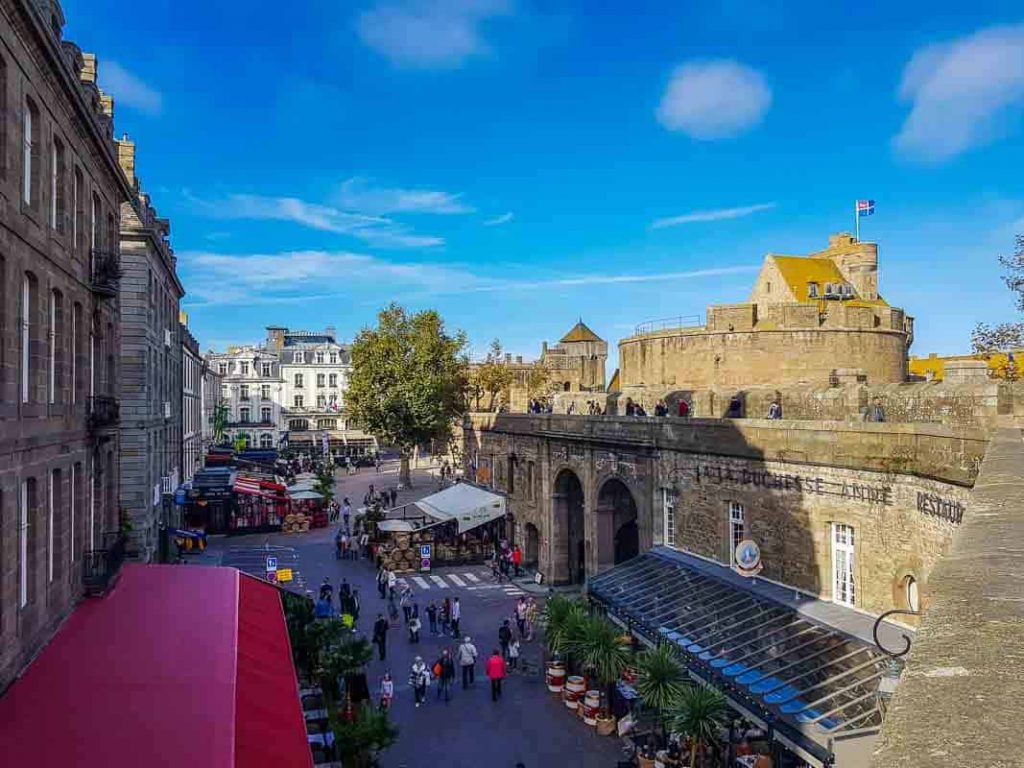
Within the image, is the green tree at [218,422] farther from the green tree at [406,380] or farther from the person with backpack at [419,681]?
the person with backpack at [419,681]

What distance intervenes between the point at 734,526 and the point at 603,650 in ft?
13.8

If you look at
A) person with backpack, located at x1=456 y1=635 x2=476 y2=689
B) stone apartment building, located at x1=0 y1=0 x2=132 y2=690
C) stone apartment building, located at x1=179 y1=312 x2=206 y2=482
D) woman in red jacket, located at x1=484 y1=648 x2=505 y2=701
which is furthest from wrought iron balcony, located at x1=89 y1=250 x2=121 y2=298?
stone apartment building, located at x1=179 y1=312 x2=206 y2=482

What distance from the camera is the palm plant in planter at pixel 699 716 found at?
1209cm

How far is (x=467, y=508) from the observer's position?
111 feet

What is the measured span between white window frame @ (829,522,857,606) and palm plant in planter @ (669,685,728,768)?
339cm

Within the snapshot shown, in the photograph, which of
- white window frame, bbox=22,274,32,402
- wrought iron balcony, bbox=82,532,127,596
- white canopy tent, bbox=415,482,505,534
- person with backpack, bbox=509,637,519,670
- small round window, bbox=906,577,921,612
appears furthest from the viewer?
white canopy tent, bbox=415,482,505,534

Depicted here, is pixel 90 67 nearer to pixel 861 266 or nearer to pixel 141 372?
pixel 141 372

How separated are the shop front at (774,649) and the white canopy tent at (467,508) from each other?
14.8m

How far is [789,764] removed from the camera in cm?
1255

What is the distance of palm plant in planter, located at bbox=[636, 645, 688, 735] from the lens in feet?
43.6

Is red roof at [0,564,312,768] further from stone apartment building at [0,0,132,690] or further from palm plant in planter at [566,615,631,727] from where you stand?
palm plant in planter at [566,615,631,727]

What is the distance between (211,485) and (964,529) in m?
35.5

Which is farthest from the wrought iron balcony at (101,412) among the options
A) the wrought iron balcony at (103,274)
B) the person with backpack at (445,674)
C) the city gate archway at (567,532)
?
the city gate archway at (567,532)

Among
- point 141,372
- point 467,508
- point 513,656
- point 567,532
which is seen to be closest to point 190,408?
point 467,508
